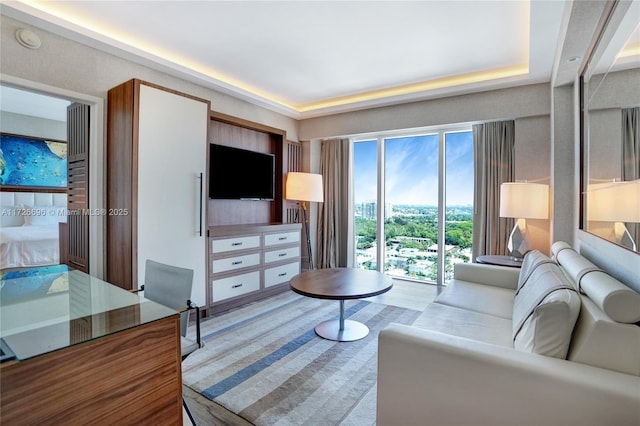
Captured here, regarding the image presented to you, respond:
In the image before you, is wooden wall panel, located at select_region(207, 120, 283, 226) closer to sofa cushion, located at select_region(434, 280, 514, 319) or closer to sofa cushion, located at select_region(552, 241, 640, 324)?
sofa cushion, located at select_region(434, 280, 514, 319)

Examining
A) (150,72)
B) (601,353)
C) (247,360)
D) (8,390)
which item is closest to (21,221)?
(150,72)

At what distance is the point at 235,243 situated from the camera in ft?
11.8

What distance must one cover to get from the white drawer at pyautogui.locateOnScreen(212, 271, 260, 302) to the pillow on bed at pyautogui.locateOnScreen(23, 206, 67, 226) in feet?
13.5

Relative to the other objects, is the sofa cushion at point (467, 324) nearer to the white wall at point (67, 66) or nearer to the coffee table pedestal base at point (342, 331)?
the coffee table pedestal base at point (342, 331)

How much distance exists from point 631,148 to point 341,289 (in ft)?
6.45

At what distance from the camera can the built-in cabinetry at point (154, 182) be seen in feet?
8.93

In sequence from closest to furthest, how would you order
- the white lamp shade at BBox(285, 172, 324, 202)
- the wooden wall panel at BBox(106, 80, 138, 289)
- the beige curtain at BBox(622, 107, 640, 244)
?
the beige curtain at BBox(622, 107, 640, 244)
the wooden wall panel at BBox(106, 80, 138, 289)
the white lamp shade at BBox(285, 172, 324, 202)

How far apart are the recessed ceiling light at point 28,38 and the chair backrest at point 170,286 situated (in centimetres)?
206

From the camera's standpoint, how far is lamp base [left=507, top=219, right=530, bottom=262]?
10.8 ft

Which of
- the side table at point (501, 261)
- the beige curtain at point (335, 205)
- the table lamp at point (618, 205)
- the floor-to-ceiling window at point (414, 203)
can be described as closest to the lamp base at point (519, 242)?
the side table at point (501, 261)

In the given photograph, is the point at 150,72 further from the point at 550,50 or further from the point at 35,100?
the point at 550,50

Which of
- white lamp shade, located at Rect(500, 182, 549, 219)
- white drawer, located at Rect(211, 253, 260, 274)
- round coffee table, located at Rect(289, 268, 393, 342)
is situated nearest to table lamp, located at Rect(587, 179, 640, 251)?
white lamp shade, located at Rect(500, 182, 549, 219)

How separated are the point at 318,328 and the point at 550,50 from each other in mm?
3233

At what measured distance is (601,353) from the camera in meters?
1.13
